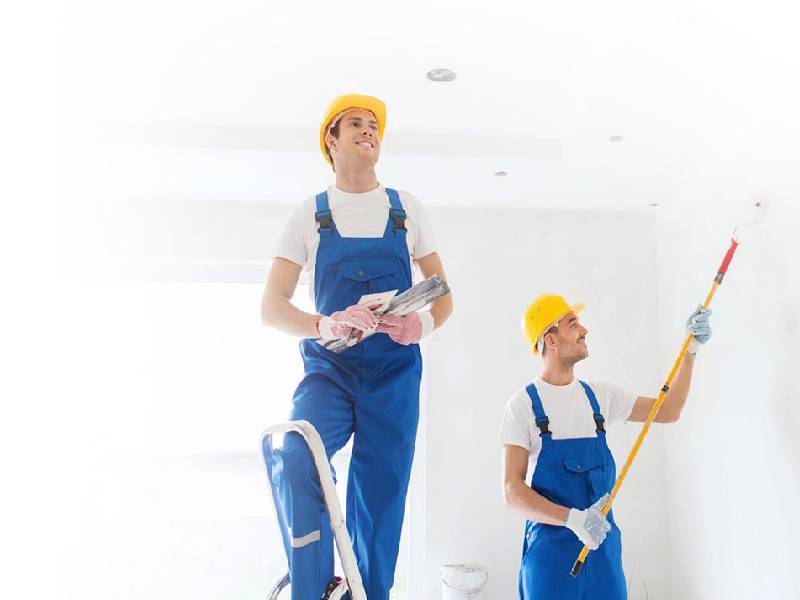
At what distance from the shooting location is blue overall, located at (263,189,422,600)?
182 centimetres

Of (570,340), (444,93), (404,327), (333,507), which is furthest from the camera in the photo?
(444,93)

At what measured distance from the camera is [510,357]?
427cm

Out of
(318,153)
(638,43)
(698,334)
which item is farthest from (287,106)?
(698,334)

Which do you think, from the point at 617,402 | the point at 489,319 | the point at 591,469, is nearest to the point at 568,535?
the point at 591,469

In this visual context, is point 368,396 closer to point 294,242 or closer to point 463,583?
point 294,242

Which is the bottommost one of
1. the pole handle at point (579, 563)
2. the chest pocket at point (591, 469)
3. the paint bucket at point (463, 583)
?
the paint bucket at point (463, 583)

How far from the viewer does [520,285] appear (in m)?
4.37

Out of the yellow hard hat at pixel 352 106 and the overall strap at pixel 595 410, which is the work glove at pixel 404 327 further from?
the overall strap at pixel 595 410

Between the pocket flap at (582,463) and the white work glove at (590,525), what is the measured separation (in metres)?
0.17

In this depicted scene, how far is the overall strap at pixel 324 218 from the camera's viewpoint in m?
1.95

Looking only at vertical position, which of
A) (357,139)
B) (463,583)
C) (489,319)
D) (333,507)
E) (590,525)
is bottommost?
(463,583)

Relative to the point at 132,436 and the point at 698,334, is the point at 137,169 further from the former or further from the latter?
the point at 698,334

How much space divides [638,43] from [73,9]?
7.04 feet

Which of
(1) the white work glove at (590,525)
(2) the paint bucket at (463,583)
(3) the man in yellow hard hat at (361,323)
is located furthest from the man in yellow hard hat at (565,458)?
(2) the paint bucket at (463,583)
